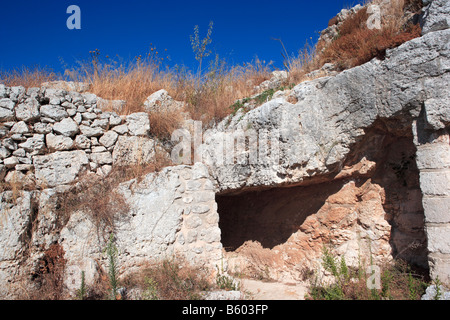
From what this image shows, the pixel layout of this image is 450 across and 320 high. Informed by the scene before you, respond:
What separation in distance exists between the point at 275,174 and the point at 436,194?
79.5 inches

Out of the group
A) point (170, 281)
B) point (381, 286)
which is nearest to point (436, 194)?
point (381, 286)

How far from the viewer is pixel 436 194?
12.5ft

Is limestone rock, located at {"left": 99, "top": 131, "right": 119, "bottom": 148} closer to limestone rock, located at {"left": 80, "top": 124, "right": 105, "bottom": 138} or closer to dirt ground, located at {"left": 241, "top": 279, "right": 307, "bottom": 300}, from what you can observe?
limestone rock, located at {"left": 80, "top": 124, "right": 105, "bottom": 138}

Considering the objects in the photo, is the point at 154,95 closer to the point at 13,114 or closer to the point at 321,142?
the point at 13,114

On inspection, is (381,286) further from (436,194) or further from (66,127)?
(66,127)

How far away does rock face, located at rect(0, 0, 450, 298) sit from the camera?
12.9 ft

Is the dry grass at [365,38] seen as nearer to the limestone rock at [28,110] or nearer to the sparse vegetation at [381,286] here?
the sparse vegetation at [381,286]

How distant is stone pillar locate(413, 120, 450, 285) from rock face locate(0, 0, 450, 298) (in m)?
0.01

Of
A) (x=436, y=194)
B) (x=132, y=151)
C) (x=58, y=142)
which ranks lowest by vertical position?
(x=436, y=194)

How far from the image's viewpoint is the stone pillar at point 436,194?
371cm

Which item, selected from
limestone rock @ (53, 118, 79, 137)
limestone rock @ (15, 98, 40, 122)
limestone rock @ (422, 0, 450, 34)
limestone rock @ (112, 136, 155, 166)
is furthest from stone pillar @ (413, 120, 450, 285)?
limestone rock @ (15, 98, 40, 122)

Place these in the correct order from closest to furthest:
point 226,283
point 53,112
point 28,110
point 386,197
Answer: point 226,283
point 386,197
point 28,110
point 53,112
